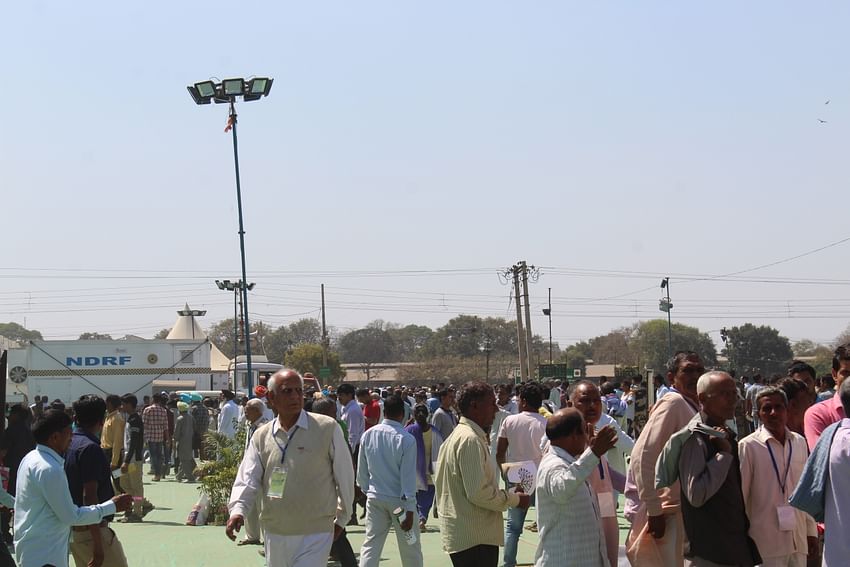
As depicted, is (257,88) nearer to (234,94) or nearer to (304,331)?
(234,94)

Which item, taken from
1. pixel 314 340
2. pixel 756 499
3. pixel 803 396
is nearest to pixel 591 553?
pixel 756 499

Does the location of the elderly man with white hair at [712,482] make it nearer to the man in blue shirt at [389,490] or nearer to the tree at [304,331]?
the man in blue shirt at [389,490]

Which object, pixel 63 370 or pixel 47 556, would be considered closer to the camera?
pixel 47 556

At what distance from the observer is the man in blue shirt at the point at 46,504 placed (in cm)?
662

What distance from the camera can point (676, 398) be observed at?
22.2 feet

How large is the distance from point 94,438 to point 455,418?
8.96 meters

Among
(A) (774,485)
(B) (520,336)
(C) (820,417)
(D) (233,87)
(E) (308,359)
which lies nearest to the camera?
(A) (774,485)

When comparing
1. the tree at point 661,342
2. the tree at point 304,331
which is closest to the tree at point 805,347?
the tree at point 661,342

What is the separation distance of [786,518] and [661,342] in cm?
12448

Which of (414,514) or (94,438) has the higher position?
(94,438)

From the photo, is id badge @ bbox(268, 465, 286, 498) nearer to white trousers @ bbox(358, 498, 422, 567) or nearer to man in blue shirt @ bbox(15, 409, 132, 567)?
man in blue shirt @ bbox(15, 409, 132, 567)

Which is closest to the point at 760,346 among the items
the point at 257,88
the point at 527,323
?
the point at 527,323

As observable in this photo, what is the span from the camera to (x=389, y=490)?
30.2 ft

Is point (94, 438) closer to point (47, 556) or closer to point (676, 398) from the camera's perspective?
point (47, 556)
